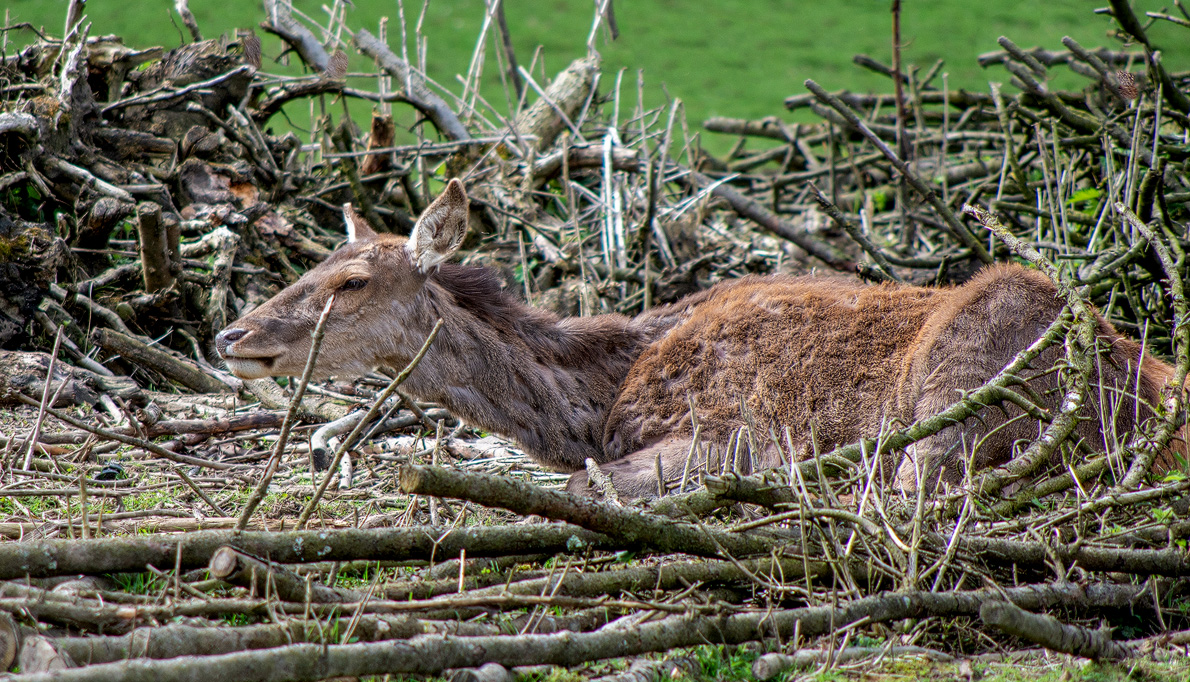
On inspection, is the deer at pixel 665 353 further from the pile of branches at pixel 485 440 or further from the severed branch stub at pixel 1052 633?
the severed branch stub at pixel 1052 633

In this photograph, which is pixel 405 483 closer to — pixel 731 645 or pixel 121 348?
pixel 731 645

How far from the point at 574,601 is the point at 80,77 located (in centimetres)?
570

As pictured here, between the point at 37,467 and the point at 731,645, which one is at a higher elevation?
the point at 731,645

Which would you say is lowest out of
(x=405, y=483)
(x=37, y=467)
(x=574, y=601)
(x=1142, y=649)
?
(x=37, y=467)

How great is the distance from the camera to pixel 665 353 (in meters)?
4.88

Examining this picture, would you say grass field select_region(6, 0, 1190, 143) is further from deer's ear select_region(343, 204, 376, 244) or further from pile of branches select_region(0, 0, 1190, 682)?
deer's ear select_region(343, 204, 376, 244)

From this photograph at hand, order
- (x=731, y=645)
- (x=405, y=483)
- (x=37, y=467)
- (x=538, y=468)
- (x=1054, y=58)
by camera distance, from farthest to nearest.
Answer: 1. (x=1054, y=58)
2. (x=538, y=468)
3. (x=37, y=467)
4. (x=731, y=645)
5. (x=405, y=483)

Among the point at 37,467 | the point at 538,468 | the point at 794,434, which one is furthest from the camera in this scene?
the point at 538,468

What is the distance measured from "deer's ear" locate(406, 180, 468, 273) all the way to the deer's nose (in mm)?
909

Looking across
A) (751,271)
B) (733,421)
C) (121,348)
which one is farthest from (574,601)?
(751,271)

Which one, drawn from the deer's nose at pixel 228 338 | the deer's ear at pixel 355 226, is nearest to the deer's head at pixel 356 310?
the deer's nose at pixel 228 338

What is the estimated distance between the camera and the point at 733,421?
180 inches

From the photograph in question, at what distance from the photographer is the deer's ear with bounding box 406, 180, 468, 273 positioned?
15.7 feet

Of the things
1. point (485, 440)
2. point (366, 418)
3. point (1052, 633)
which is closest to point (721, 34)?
point (485, 440)
